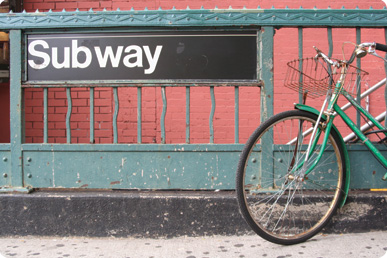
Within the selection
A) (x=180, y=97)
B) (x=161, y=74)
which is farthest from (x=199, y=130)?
(x=161, y=74)

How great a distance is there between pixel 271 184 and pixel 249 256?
0.63 meters

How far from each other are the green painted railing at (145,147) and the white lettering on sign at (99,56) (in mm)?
140

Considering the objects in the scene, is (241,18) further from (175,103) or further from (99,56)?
(175,103)

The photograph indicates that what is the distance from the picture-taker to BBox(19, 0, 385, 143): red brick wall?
4.42 meters

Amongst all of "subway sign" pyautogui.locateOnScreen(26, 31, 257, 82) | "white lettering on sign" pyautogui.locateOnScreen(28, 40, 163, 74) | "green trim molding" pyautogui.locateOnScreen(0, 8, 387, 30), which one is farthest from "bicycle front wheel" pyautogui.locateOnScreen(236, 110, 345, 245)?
"white lettering on sign" pyautogui.locateOnScreen(28, 40, 163, 74)

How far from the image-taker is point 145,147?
8.86ft

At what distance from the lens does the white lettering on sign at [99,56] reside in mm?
2697

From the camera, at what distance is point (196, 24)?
2643mm

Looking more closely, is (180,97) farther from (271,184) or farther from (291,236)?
(291,236)

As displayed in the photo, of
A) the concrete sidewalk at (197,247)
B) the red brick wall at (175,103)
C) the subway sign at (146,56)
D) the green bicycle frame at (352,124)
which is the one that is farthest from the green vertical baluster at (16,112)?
the green bicycle frame at (352,124)

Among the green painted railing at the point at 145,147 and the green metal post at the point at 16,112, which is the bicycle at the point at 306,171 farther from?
the green metal post at the point at 16,112

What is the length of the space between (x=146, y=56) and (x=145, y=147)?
0.72 m

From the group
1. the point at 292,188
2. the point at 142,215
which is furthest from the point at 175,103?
the point at 292,188

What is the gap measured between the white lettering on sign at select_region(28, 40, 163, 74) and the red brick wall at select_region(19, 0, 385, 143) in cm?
166
